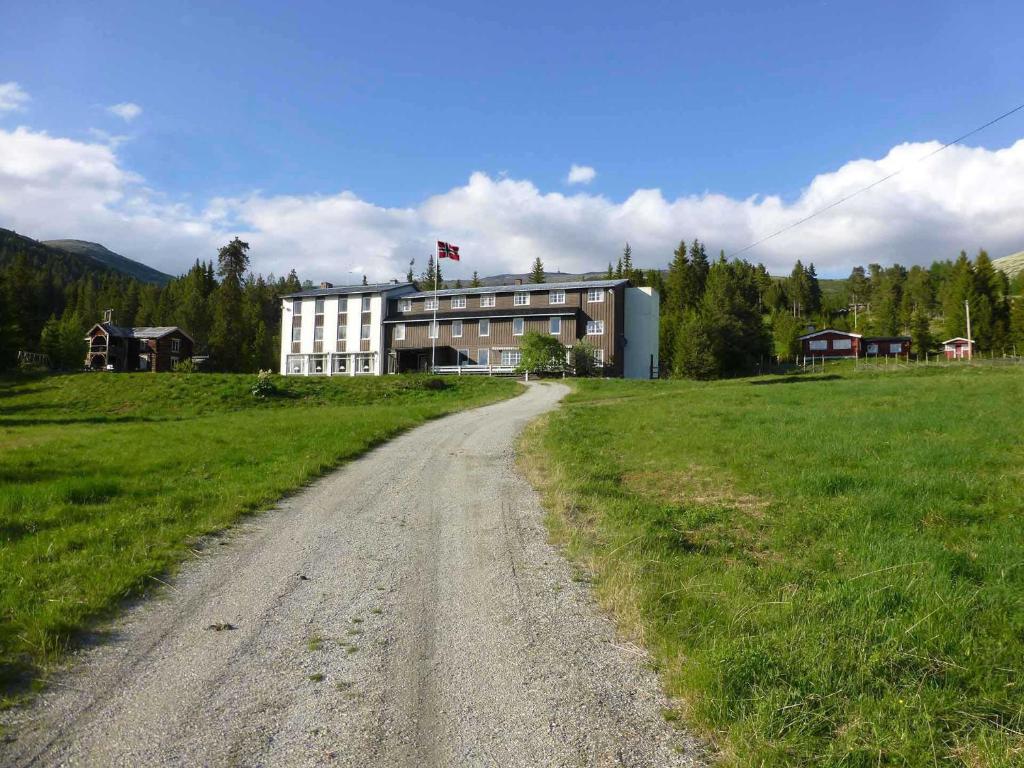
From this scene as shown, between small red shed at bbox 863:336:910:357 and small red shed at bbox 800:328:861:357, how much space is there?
9.50 ft

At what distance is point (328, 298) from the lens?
2948 inches

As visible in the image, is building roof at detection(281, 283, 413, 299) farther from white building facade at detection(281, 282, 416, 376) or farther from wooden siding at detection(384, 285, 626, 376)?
wooden siding at detection(384, 285, 626, 376)

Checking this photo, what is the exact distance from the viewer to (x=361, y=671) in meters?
4.92

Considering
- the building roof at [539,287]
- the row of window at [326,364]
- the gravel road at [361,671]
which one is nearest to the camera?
the gravel road at [361,671]

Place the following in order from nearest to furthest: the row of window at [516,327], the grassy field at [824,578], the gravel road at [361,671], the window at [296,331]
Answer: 1. the gravel road at [361,671]
2. the grassy field at [824,578]
3. the row of window at [516,327]
4. the window at [296,331]

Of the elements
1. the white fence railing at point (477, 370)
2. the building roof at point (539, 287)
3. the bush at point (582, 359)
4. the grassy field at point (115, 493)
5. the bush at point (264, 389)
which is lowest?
the grassy field at point (115, 493)

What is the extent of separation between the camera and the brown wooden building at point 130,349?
7694cm

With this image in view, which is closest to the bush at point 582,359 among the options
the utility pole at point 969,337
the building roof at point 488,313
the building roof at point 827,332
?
the building roof at point 488,313

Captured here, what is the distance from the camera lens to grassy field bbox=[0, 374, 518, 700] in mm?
6016

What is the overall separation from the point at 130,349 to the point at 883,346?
10943 cm

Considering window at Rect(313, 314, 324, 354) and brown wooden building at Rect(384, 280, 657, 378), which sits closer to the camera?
brown wooden building at Rect(384, 280, 657, 378)

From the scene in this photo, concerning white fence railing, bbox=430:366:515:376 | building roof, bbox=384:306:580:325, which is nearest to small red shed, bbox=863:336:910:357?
building roof, bbox=384:306:580:325

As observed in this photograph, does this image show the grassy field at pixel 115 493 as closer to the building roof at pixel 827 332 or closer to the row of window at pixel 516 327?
the row of window at pixel 516 327

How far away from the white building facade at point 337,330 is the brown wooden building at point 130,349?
15387 millimetres
